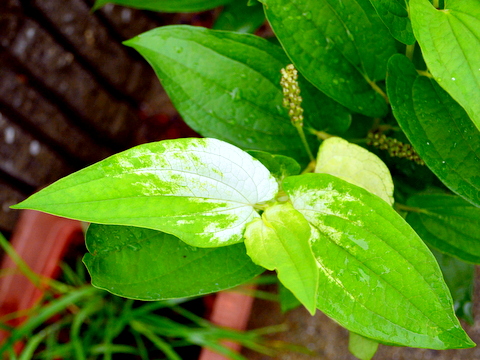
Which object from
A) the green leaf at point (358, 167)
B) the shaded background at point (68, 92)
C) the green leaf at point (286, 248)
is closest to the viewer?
the green leaf at point (286, 248)

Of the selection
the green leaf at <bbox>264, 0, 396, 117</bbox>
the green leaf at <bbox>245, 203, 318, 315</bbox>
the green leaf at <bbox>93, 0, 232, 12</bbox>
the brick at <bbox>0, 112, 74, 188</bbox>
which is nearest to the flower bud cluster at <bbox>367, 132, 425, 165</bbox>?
the green leaf at <bbox>264, 0, 396, 117</bbox>

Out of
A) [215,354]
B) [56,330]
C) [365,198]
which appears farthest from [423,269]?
[56,330]

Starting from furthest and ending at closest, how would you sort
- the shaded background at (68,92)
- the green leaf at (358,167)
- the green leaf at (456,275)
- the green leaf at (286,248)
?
the shaded background at (68,92) → the green leaf at (456,275) → the green leaf at (358,167) → the green leaf at (286,248)

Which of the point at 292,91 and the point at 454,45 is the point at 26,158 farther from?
the point at 454,45

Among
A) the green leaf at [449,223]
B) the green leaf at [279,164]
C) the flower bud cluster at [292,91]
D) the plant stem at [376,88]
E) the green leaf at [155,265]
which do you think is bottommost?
the green leaf at [449,223]

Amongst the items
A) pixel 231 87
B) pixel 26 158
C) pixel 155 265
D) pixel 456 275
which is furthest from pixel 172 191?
pixel 26 158

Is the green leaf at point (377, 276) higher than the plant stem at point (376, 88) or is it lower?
lower

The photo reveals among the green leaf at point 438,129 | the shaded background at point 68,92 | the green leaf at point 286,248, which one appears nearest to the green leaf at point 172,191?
the green leaf at point 286,248

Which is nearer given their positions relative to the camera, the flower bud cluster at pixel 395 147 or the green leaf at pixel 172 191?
the green leaf at pixel 172 191

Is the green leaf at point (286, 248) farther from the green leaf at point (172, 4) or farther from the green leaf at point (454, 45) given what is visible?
the green leaf at point (172, 4)
